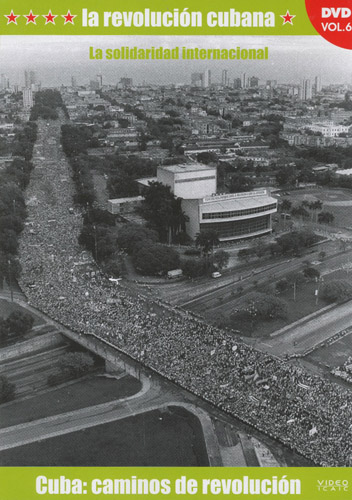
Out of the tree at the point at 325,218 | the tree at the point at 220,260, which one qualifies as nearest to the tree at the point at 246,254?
the tree at the point at 220,260

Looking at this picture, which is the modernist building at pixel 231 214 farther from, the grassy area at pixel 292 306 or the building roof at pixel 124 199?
the grassy area at pixel 292 306

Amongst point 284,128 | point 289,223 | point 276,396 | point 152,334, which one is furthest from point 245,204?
point 284,128

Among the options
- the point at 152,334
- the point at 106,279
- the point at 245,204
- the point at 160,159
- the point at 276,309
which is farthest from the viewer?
the point at 160,159

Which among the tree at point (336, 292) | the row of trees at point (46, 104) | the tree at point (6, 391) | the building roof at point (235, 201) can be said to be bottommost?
the tree at point (6, 391)

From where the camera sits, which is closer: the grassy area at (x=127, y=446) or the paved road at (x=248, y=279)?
the grassy area at (x=127, y=446)

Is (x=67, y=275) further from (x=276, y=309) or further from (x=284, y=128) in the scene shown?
(x=284, y=128)

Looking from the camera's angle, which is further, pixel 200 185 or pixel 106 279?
pixel 200 185

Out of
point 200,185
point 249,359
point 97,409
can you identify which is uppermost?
point 200,185
